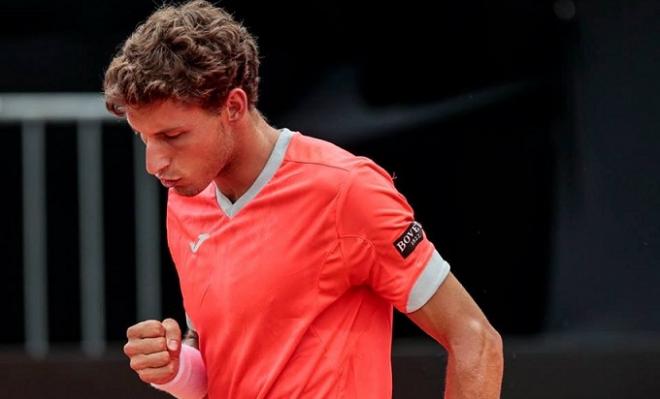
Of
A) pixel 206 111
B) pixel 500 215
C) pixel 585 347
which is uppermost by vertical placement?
pixel 206 111

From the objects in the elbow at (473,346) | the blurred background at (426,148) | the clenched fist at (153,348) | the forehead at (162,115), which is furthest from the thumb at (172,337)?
the blurred background at (426,148)

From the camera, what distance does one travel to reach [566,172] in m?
4.84

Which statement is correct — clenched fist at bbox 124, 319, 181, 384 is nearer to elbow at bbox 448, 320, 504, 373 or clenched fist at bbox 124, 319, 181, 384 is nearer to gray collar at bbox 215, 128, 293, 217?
gray collar at bbox 215, 128, 293, 217

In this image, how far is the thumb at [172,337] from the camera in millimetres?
2397

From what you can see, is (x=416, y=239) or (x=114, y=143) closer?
(x=416, y=239)

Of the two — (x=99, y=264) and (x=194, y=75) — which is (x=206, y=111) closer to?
(x=194, y=75)

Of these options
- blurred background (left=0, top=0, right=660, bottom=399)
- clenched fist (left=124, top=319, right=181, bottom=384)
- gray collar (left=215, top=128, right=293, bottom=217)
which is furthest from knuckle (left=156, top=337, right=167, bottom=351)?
blurred background (left=0, top=0, right=660, bottom=399)

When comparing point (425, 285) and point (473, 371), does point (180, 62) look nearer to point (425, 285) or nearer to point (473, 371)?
point (425, 285)

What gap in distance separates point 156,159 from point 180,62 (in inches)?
6.8

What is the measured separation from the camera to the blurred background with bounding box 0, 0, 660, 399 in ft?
15.5

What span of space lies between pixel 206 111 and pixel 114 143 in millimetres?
2460

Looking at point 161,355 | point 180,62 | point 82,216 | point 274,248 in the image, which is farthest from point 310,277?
point 82,216

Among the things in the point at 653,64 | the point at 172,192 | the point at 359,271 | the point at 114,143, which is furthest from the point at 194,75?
the point at 653,64

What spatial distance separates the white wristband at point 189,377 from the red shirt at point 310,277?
0.06 m
